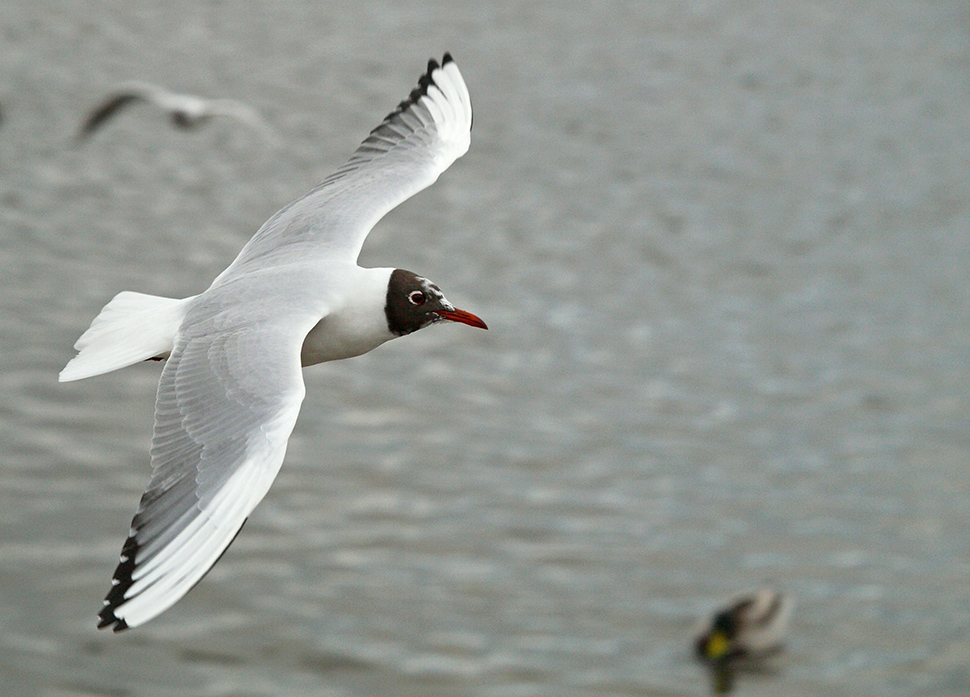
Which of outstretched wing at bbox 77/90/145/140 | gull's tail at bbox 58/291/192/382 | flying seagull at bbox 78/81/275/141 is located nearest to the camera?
gull's tail at bbox 58/291/192/382

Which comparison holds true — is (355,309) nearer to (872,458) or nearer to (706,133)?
(872,458)

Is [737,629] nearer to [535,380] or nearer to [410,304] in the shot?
[535,380]

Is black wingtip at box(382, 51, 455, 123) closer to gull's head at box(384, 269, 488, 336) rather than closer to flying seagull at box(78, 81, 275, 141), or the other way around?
gull's head at box(384, 269, 488, 336)

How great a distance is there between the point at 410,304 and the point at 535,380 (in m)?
11.6

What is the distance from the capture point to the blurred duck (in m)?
12.8

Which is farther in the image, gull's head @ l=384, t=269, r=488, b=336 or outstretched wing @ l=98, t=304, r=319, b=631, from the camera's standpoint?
gull's head @ l=384, t=269, r=488, b=336

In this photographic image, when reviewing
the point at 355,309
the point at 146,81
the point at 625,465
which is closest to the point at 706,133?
the point at 146,81

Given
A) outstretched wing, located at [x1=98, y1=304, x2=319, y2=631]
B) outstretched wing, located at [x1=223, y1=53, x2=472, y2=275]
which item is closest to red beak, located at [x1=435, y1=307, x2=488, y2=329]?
outstretched wing, located at [x1=223, y1=53, x2=472, y2=275]

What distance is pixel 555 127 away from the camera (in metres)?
25.0

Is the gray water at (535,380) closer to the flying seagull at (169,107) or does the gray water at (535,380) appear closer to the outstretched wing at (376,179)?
the flying seagull at (169,107)

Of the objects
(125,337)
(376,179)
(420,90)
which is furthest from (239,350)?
(420,90)

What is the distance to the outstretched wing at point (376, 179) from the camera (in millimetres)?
6078

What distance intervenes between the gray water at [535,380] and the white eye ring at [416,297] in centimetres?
734

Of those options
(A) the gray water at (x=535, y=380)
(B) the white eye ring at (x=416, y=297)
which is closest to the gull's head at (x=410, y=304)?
(B) the white eye ring at (x=416, y=297)
